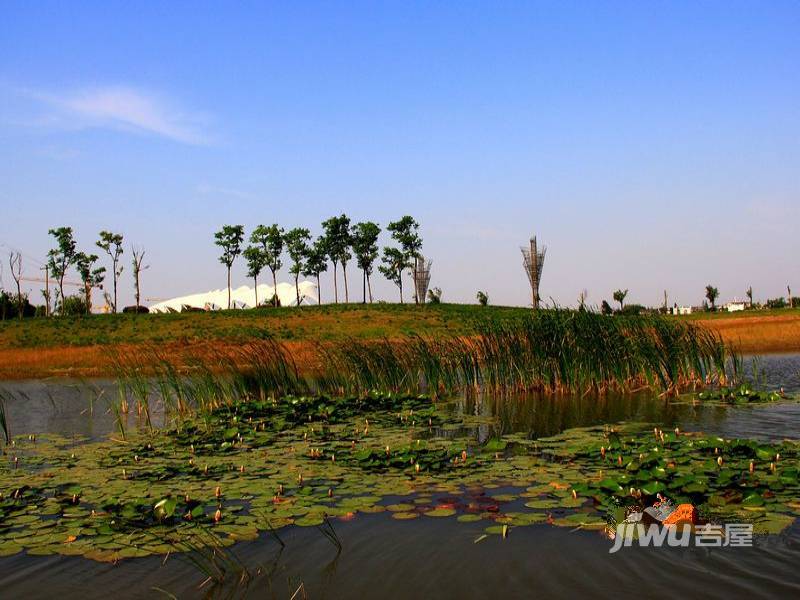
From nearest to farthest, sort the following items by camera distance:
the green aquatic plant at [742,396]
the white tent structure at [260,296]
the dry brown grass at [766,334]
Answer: the green aquatic plant at [742,396], the dry brown grass at [766,334], the white tent structure at [260,296]

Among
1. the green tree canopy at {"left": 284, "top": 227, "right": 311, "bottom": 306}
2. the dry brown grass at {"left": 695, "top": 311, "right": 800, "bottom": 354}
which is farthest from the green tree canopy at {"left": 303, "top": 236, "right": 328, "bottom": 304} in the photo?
the dry brown grass at {"left": 695, "top": 311, "right": 800, "bottom": 354}

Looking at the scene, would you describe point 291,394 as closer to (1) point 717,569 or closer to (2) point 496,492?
(2) point 496,492

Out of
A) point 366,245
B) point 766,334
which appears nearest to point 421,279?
point 366,245

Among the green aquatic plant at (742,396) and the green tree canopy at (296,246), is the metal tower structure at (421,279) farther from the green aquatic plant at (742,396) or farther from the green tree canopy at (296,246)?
the green aquatic plant at (742,396)

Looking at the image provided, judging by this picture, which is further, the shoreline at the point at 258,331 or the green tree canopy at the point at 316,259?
the green tree canopy at the point at 316,259

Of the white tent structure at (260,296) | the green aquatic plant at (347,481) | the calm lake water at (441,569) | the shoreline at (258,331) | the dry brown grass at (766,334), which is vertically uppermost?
the white tent structure at (260,296)

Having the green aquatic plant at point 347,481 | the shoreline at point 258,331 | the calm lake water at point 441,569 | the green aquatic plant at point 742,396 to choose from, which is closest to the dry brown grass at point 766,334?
the shoreline at point 258,331

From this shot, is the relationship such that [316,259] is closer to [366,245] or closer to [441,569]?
[366,245]

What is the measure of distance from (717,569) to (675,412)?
7.50 meters

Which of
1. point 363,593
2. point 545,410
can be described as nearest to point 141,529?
point 363,593
